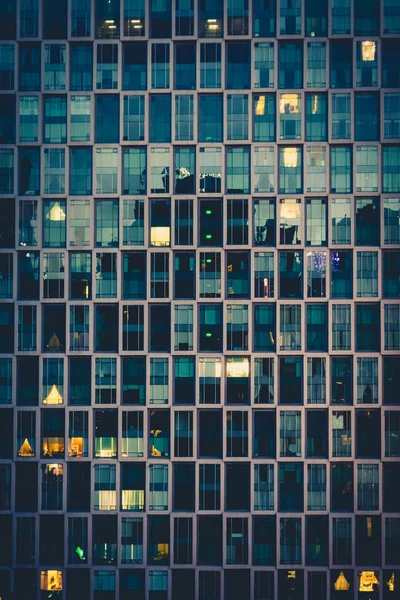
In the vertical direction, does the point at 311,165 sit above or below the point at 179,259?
above

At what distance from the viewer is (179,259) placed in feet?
150

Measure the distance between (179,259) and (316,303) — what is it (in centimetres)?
917

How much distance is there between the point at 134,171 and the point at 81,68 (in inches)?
294

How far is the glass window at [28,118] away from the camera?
1804 inches

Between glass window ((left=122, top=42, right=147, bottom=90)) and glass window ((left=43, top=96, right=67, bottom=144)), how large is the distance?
423 centimetres

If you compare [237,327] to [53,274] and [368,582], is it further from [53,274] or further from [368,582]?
[368,582]

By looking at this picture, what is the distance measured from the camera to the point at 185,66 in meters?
46.0

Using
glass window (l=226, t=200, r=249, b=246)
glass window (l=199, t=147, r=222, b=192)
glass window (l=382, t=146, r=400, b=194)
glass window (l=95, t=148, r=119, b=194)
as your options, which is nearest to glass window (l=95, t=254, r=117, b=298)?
glass window (l=95, t=148, r=119, b=194)

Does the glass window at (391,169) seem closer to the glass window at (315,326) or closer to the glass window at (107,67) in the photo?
the glass window at (315,326)

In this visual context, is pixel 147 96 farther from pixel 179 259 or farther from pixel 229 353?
pixel 229 353

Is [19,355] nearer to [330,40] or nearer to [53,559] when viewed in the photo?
[53,559]

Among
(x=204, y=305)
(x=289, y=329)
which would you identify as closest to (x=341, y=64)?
(x=289, y=329)

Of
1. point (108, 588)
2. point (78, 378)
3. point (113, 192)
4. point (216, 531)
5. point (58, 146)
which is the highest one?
point (58, 146)

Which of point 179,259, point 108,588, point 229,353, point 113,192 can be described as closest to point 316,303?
point 229,353
